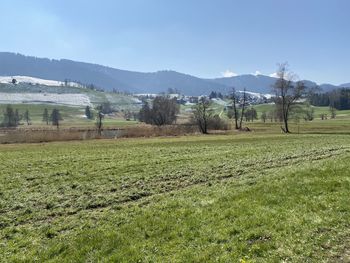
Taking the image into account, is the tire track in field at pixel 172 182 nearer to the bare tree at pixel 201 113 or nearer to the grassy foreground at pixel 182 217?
the grassy foreground at pixel 182 217

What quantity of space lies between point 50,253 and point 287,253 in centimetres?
603

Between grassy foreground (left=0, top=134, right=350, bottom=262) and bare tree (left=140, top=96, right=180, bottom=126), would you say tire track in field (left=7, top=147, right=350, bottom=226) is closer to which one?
grassy foreground (left=0, top=134, right=350, bottom=262)

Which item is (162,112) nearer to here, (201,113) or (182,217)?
(201,113)

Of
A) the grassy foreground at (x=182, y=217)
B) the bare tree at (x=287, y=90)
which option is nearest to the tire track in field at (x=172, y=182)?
the grassy foreground at (x=182, y=217)

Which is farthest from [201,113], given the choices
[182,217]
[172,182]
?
[182,217]

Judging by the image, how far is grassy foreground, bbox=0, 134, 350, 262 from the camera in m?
8.33

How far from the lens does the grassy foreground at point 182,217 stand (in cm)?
833

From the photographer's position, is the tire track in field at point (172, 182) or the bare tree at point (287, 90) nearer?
the tire track in field at point (172, 182)

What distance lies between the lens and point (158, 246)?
29.2 ft

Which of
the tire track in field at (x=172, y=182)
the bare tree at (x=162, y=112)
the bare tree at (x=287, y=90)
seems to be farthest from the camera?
the bare tree at (x=162, y=112)

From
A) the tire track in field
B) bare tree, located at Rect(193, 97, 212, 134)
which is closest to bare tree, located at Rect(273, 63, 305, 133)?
bare tree, located at Rect(193, 97, 212, 134)

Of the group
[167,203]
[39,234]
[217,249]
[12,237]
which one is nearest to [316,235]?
[217,249]

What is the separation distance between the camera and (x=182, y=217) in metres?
11.0

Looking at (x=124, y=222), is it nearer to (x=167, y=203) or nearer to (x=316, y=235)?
(x=167, y=203)
